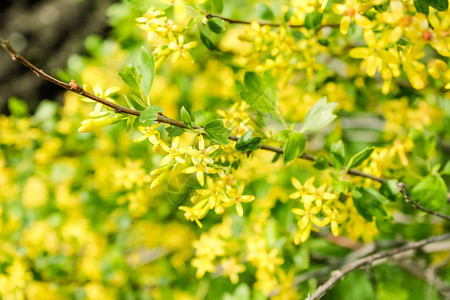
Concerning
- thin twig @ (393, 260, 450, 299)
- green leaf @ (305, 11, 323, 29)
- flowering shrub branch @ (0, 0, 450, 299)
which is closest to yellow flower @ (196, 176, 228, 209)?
flowering shrub branch @ (0, 0, 450, 299)

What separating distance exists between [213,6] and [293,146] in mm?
496

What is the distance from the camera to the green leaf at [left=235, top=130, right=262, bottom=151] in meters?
0.96

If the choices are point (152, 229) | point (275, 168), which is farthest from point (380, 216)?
point (152, 229)

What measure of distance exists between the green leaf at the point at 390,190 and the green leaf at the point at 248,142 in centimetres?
47

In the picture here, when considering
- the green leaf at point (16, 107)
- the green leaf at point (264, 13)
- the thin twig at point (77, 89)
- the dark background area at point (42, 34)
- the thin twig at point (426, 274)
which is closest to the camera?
the thin twig at point (77, 89)

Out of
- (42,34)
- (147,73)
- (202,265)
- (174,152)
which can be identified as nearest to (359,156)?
(174,152)

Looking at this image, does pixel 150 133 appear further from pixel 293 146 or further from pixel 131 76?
pixel 293 146

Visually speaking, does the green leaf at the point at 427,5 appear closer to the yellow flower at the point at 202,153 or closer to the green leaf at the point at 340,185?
the green leaf at the point at 340,185

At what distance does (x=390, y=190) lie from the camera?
1.18 metres

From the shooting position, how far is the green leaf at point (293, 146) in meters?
1.04

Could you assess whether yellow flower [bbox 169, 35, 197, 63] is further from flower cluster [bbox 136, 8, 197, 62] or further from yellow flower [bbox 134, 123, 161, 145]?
yellow flower [bbox 134, 123, 161, 145]

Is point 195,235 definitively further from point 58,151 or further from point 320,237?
point 58,151

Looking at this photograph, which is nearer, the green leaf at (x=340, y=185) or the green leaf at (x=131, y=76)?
the green leaf at (x=131, y=76)

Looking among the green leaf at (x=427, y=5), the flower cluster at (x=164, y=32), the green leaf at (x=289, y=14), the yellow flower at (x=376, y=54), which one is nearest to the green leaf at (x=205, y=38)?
the flower cluster at (x=164, y=32)
